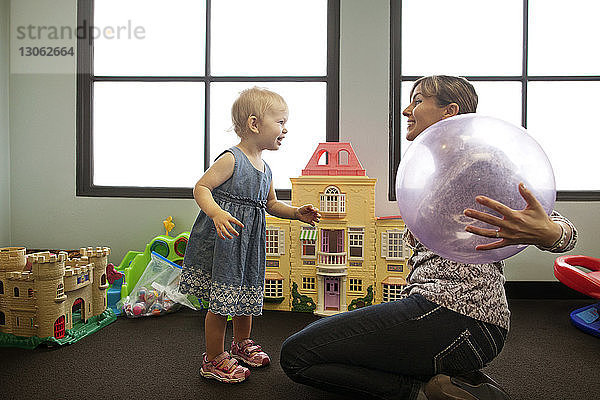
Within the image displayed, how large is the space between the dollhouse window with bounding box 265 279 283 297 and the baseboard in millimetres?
1347

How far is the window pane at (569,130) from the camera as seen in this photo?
9.75ft

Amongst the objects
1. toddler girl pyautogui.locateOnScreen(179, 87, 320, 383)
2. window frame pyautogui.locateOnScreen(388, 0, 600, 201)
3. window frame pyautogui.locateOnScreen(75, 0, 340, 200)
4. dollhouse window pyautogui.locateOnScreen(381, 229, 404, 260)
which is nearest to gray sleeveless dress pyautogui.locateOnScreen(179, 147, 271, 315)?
toddler girl pyautogui.locateOnScreen(179, 87, 320, 383)

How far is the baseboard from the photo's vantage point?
2.85 meters

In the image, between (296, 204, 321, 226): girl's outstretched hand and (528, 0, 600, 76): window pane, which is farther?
(528, 0, 600, 76): window pane

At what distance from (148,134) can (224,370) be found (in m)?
1.94

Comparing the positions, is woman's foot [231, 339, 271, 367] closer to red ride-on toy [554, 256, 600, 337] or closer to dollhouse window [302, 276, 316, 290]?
dollhouse window [302, 276, 316, 290]

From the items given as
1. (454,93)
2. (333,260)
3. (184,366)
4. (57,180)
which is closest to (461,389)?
(454,93)

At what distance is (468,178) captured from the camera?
0.99m

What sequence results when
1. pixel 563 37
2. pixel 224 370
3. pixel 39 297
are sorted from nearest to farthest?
Result: pixel 224 370, pixel 39 297, pixel 563 37

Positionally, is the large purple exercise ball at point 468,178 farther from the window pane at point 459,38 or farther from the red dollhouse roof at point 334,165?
the window pane at point 459,38

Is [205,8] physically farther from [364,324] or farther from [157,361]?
[364,324]

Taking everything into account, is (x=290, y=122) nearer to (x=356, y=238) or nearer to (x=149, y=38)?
(x=356, y=238)

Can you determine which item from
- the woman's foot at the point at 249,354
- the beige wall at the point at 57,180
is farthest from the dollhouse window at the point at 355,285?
the woman's foot at the point at 249,354

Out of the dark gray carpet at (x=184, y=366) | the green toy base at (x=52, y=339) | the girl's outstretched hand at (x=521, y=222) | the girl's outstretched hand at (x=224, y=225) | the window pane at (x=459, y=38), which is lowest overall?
the dark gray carpet at (x=184, y=366)
